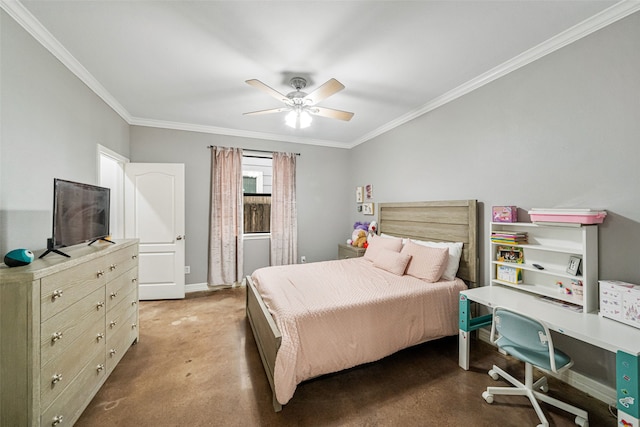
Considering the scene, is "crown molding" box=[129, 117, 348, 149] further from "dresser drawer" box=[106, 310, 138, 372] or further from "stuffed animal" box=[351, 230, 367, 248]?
"dresser drawer" box=[106, 310, 138, 372]

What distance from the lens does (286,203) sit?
4.58 meters

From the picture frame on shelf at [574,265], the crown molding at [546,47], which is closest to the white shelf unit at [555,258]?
the picture frame on shelf at [574,265]

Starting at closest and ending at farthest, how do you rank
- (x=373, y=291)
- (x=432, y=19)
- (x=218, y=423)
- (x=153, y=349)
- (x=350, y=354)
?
(x=218, y=423), (x=432, y=19), (x=350, y=354), (x=373, y=291), (x=153, y=349)

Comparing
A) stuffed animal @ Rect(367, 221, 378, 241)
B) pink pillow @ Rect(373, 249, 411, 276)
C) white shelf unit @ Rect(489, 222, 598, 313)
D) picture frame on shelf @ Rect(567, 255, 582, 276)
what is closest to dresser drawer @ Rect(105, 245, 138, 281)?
pink pillow @ Rect(373, 249, 411, 276)

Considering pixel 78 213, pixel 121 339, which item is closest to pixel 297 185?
pixel 78 213

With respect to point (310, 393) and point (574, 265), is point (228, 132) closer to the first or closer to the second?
point (310, 393)

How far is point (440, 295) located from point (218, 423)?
2.07m

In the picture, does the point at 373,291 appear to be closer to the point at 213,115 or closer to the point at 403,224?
the point at 403,224

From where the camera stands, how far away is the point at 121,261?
2.20 metres

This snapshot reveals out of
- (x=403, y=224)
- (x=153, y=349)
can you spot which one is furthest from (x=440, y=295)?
(x=153, y=349)

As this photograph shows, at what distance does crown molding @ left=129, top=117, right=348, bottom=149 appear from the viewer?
3.74 metres

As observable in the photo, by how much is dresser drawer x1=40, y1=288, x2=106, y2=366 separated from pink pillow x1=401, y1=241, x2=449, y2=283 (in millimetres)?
2825

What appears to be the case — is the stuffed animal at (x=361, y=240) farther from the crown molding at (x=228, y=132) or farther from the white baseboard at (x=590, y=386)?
the white baseboard at (x=590, y=386)

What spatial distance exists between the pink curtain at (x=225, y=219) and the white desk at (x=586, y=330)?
3.41 metres
